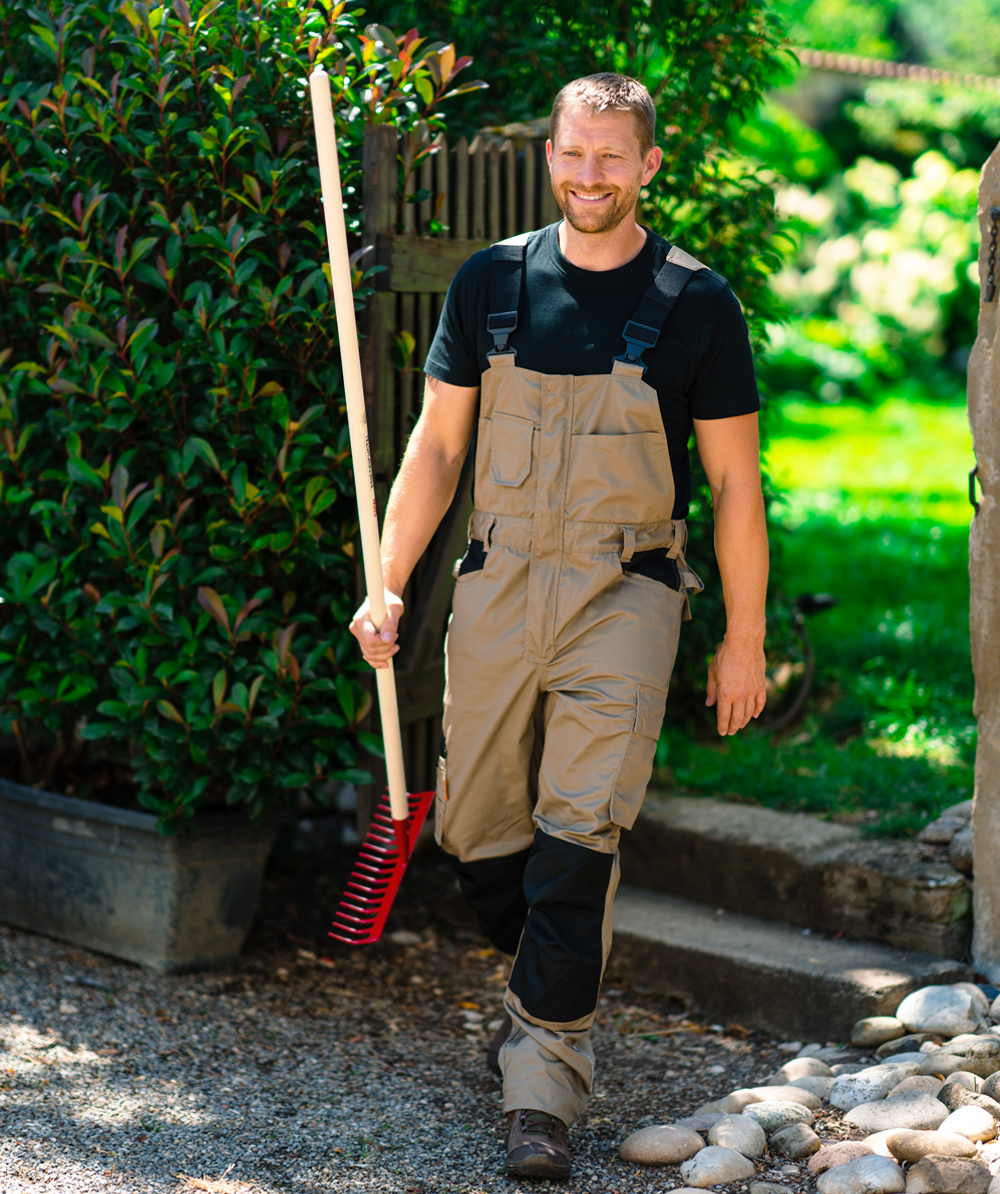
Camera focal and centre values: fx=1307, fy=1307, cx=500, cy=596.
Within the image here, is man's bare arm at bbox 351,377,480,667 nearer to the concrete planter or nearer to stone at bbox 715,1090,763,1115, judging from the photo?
the concrete planter

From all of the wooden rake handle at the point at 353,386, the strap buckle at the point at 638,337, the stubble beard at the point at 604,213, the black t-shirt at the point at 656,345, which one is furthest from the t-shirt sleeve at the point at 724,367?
the wooden rake handle at the point at 353,386

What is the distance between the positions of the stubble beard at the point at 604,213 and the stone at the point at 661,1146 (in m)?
1.82

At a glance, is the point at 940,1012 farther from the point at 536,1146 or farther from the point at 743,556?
the point at 743,556

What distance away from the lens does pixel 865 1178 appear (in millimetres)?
2395

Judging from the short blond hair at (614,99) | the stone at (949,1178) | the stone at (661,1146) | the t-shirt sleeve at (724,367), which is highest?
the short blond hair at (614,99)

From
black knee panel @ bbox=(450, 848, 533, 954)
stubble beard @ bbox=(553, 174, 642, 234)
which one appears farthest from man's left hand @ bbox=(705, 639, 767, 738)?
stubble beard @ bbox=(553, 174, 642, 234)

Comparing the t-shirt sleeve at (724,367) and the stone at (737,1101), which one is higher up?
the t-shirt sleeve at (724,367)

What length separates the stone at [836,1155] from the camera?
250cm

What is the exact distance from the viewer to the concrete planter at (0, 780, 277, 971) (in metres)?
3.44

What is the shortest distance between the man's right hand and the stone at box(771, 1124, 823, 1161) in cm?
125

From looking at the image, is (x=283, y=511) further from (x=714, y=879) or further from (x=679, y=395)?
(x=714, y=879)

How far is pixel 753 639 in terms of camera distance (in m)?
2.71

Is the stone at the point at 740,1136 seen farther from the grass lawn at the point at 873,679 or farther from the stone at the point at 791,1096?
the grass lawn at the point at 873,679

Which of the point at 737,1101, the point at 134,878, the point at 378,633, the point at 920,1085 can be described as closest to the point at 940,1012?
the point at 920,1085
